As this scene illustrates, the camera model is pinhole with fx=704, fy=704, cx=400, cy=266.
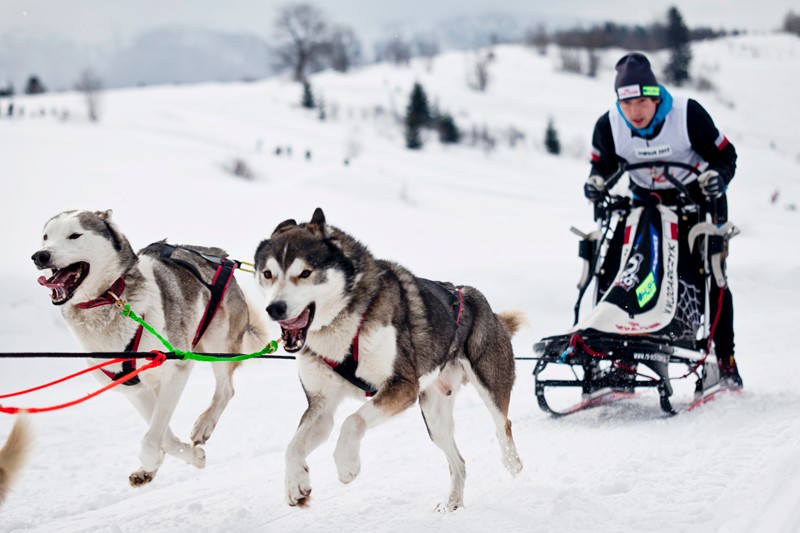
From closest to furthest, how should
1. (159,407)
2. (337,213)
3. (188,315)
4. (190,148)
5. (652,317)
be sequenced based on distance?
(159,407) < (188,315) < (652,317) < (337,213) < (190,148)

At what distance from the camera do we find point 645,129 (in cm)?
467

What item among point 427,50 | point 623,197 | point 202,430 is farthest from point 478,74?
point 202,430

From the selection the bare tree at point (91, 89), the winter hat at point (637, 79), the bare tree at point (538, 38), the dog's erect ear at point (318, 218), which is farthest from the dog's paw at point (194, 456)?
the bare tree at point (538, 38)

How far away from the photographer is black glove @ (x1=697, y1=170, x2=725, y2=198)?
4320 mm

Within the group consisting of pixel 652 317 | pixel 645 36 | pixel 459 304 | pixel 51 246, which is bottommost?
pixel 652 317

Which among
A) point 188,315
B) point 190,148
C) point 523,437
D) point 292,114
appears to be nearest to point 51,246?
point 188,315

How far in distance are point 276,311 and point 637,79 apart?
117 inches

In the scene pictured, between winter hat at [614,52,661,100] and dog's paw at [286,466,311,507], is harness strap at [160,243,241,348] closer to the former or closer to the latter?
dog's paw at [286,466,311,507]

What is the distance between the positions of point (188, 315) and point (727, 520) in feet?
8.98

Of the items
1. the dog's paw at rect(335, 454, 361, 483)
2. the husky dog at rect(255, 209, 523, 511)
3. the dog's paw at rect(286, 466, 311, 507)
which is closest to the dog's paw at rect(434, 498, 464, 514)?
the husky dog at rect(255, 209, 523, 511)

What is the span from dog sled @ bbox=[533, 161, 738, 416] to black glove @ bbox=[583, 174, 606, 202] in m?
0.08

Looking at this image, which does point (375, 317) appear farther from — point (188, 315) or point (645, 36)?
point (645, 36)

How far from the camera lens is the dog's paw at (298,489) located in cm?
258

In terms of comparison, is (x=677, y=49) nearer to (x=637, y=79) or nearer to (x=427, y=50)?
(x=427, y=50)
